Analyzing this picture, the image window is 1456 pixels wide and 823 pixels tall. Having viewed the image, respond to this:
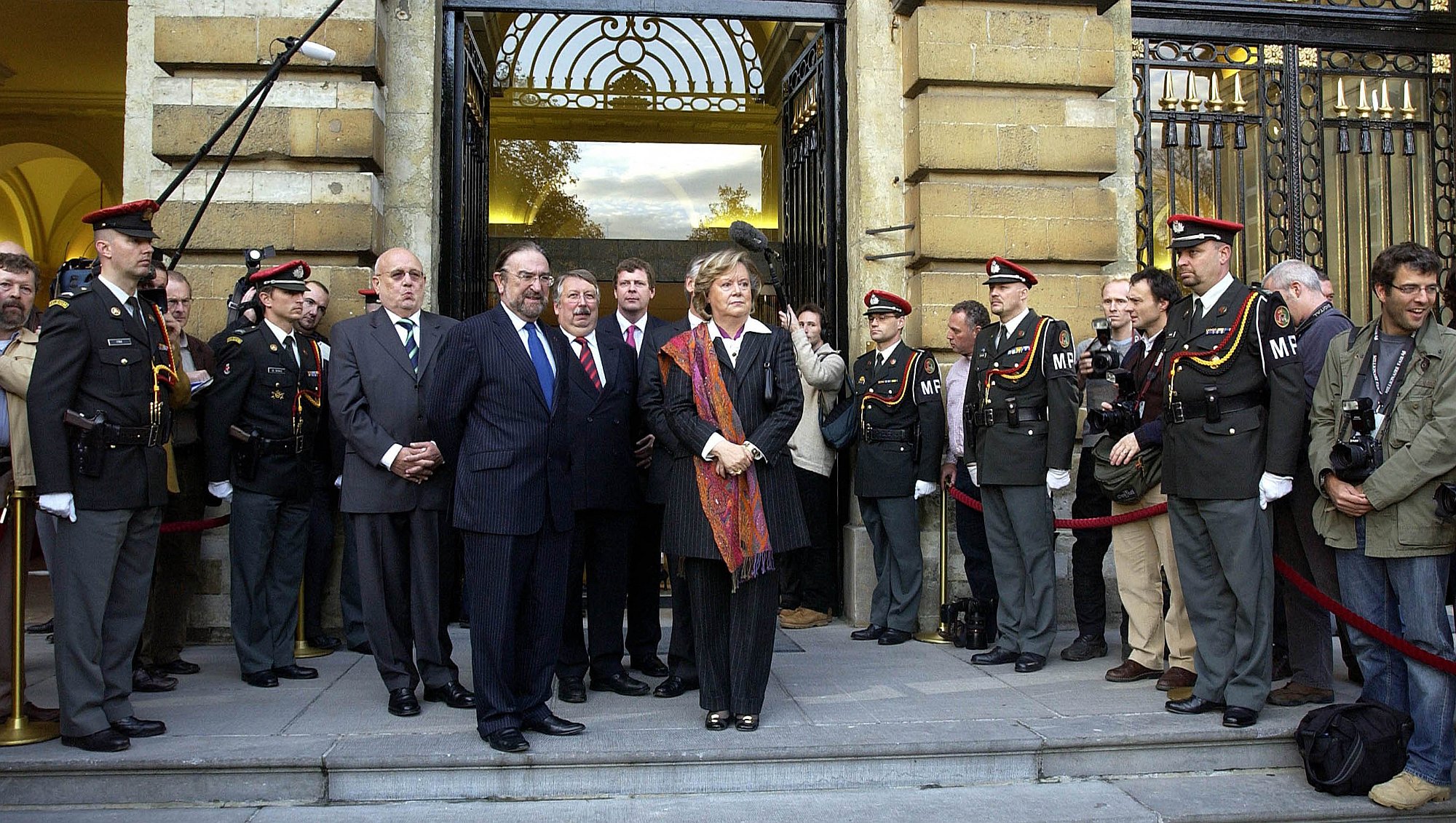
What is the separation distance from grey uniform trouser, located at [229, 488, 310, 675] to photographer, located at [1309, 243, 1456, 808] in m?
4.73

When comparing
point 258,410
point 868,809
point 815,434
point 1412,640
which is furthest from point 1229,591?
point 258,410

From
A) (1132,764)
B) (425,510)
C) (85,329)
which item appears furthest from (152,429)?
(1132,764)

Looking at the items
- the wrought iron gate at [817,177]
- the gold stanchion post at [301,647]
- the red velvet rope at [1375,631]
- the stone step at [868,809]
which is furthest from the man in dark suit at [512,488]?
the wrought iron gate at [817,177]

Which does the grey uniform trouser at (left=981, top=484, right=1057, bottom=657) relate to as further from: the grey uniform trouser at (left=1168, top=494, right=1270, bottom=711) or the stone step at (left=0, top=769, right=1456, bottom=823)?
the stone step at (left=0, top=769, right=1456, bottom=823)

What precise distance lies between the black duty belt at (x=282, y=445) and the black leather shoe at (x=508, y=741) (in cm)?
211

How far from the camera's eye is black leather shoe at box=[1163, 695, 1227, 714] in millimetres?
5113

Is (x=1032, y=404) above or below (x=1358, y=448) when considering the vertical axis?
above

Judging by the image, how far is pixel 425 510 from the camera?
5.31m

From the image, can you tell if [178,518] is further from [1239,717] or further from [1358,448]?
[1358,448]

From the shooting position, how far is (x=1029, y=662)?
608 cm

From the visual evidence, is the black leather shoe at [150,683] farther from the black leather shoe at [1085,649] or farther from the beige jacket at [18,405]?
the black leather shoe at [1085,649]

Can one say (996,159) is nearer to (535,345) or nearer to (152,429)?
(535,345)

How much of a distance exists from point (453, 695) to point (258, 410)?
1777 mm

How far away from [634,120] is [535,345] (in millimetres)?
10146
